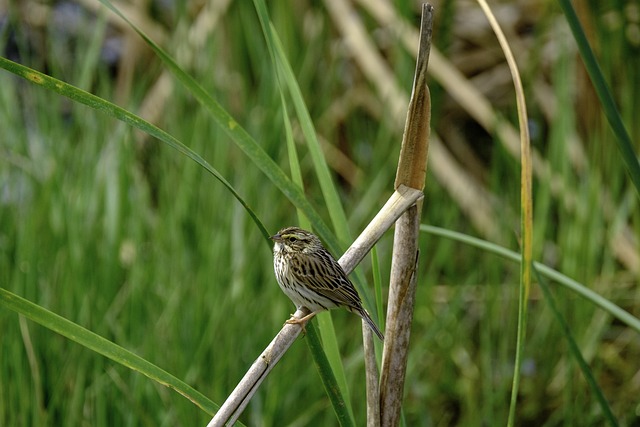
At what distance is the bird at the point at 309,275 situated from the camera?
170cm

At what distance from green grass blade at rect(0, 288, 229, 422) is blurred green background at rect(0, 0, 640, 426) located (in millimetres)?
998

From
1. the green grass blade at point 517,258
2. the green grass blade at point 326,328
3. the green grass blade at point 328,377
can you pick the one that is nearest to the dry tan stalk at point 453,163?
the green grass blade at point 517,258

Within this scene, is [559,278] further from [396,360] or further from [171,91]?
[171,91]

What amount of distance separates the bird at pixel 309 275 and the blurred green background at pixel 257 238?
71 centimetres

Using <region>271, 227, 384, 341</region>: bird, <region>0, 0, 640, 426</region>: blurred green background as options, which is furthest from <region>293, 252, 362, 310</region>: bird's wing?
<region>0, 0, 640, 426</region>: blurred green background

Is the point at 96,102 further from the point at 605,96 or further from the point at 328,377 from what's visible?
the point at 605,96

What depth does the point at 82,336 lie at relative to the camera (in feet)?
4.30

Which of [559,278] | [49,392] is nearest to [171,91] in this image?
[49,392]

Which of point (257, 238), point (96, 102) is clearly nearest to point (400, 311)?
point (96, 102)

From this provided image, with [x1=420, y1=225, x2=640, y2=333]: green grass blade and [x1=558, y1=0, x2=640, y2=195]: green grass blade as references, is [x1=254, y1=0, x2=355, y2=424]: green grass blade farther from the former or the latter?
[x1=558, y1=0, x2=640, y2=195]: green grass blade

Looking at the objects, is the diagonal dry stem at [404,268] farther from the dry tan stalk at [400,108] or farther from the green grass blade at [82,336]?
the dry tan stalk at [400,108]

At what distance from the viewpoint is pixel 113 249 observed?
9.50 feet

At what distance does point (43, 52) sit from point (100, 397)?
3.26 m

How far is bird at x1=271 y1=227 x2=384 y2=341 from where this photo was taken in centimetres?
170
